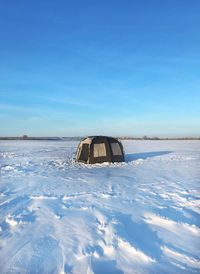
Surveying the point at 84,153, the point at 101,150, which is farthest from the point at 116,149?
the point at 84,153

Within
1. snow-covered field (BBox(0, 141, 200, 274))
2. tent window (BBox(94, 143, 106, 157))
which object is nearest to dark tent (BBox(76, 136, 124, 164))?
tent window (BBox(94, 143, 106, 157))

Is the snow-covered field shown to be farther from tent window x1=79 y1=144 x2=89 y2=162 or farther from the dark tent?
tent window x1=79 y1=144 x2=89 y2=162

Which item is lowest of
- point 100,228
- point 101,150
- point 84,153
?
point 100,228

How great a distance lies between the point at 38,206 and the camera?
673 centimetres

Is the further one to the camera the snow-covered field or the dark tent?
the dark tent

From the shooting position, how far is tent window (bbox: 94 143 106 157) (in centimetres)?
1542

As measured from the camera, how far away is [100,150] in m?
15.5

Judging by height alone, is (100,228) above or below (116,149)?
below

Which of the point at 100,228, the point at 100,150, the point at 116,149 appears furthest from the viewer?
the point at 116,149

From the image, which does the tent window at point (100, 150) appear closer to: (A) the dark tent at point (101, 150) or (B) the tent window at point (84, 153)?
(A) the dark tent at point (101, 150)

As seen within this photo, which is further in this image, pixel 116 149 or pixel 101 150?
pixel 116 149

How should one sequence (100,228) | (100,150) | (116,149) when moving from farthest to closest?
1. (116,149)
2. (100,150)
3. (100,228)

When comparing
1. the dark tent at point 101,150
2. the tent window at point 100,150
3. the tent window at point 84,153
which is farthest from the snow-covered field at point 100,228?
the tent window at point 84,153

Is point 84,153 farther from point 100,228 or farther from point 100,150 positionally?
point 100,228
